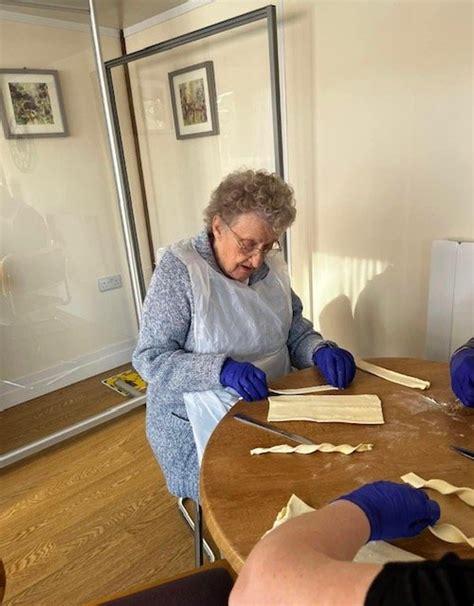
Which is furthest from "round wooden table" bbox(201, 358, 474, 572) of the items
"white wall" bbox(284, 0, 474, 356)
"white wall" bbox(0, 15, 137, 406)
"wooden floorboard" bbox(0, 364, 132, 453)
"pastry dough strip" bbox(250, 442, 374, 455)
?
"white wall" bbox(0, 15, 137, 406)

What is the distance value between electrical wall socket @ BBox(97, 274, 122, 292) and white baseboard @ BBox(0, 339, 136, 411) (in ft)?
1.31

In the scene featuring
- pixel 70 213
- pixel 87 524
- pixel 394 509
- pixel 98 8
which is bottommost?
pixel 87 524

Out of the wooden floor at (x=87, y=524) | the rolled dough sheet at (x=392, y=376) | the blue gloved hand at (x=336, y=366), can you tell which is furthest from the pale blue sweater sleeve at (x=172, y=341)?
the wooden floor at (x=87, y=524)

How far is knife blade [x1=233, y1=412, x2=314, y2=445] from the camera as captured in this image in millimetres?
963

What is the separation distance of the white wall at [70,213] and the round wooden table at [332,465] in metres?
1.97

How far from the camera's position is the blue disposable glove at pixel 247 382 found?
3.70ft

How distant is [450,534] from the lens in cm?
68

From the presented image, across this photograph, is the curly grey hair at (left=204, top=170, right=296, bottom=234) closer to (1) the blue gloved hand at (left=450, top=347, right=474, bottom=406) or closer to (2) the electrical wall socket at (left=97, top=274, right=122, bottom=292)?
(1) the blue gloved hand at (left=450, top=347, right=474, bottom=406)

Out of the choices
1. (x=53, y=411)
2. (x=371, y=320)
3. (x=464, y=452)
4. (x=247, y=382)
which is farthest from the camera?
(x=53, y=411)

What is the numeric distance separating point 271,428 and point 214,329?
0.36m

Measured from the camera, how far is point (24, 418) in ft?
8.21

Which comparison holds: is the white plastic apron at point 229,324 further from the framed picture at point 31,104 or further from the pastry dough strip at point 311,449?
the framed picture at point 31,104

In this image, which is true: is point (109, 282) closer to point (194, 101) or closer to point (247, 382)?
point (194, 101)

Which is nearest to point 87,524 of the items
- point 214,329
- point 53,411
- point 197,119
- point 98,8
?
point 53,411
